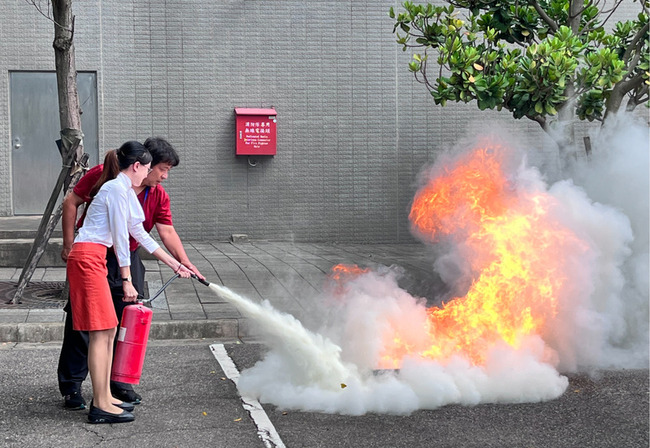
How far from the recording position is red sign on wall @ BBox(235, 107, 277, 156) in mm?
14148

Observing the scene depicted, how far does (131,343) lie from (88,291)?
0.50 m

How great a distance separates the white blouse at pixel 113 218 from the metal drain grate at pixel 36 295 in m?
3.71

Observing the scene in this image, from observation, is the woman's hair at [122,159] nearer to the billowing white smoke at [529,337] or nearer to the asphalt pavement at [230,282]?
the billowing white smoke at [529,337]

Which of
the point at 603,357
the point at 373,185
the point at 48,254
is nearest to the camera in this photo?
the point at 603,357

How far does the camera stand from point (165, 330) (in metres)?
7.57

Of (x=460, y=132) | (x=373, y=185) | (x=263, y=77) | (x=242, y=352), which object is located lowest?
(x=242, y=352)

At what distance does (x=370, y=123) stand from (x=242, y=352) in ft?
27.5

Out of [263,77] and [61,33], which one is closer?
[61,33]

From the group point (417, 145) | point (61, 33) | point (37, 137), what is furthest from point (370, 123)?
point (61, 33)

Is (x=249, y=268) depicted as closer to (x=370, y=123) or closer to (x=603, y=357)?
(x=370, y=123)

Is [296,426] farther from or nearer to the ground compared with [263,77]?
nearer to the ground

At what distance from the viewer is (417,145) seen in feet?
48.8

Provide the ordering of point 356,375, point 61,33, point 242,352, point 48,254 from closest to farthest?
1. point 356,375
2. point 242,352
3. point 61,33
4. point 48,254

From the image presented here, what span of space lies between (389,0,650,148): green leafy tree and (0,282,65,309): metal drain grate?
194 inches
